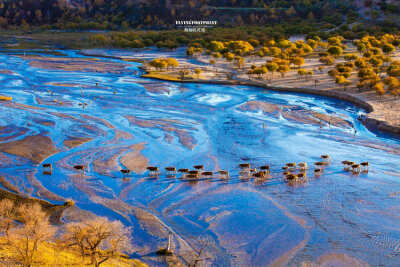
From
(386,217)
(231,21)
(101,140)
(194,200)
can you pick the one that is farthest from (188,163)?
(231,21)

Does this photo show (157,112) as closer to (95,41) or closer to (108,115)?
(108,115)

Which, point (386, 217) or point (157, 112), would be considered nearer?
point (386, 217)

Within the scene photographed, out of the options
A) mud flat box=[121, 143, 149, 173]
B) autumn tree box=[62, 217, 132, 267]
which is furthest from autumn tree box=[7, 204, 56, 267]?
mud flat box=[121, 143, 149, 173]

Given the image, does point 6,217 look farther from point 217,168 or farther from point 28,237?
point 217,168

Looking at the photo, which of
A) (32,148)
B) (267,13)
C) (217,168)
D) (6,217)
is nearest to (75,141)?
(32,148)

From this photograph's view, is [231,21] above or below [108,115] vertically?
above

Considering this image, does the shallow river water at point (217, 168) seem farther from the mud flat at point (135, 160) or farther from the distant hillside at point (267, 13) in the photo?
the distant hillside at point (267, 13)

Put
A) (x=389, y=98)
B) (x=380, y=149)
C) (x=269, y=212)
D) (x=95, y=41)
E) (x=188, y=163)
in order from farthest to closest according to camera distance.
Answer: (x=95, y=41) < (x=389, y=98) < (x=380, y=149) < (x=188, y=163) < (x=269, y=212)
